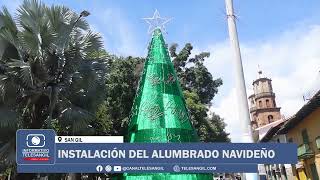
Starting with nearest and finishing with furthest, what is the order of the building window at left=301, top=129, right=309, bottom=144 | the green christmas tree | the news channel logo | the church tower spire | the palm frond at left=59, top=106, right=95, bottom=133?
the news channel logo
the palm frond at left=59, top=106, right=95, bottom=133
the green christmas tree
the building window at left=301, top=129, right=309, bottom=144
the church tower spire

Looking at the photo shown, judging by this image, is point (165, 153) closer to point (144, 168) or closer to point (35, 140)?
point (144, 168)

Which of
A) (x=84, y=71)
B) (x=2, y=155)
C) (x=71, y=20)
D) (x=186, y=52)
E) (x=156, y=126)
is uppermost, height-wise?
(x=186, y=52)

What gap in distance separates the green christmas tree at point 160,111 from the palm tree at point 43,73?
7.19ft

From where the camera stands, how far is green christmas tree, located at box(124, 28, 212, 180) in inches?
617

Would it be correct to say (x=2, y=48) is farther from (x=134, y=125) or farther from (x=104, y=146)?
(x=104, y=146)

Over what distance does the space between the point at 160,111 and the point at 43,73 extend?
450 centimetres

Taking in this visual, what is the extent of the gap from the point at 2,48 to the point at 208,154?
8.59m

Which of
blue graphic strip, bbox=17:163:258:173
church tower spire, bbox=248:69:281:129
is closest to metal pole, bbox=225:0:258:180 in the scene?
blue graphic strip, bbox=17:163:258:173

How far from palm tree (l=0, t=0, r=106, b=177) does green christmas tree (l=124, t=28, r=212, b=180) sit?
7.19ft

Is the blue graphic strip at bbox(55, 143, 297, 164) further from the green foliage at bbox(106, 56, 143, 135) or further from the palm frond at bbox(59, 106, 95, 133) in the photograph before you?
the green foliage at bbox(106, 56, 143, 135)

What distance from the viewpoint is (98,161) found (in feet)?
24.3

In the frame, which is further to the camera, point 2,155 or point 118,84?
point 118,84

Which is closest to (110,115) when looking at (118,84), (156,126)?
(118,84)

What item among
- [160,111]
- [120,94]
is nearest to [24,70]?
[160,111]
